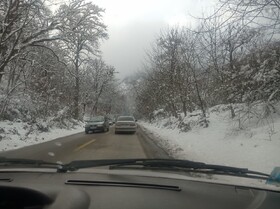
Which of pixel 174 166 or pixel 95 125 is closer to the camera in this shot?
pixel 174 166

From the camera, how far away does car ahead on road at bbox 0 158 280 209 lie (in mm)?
2572

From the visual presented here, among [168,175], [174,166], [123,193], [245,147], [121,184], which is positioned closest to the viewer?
[123,193]

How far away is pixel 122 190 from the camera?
2803mm

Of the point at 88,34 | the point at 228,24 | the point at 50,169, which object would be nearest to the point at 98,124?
the point at 88,34

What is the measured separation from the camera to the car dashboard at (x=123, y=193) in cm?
A: 256

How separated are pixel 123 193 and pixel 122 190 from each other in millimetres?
64

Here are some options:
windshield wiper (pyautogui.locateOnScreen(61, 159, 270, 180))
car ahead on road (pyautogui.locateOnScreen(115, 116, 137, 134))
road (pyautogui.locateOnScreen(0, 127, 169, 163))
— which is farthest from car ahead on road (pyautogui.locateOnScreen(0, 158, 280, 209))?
car ahead on road (pyautogui.locateOnScreen(115, 116, 137, 134))

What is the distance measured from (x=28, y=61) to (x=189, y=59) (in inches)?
443

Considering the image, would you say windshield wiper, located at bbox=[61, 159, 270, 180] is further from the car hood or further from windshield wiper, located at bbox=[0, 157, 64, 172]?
windshield wiper, located at bbox=[0, 157, 64, 172]

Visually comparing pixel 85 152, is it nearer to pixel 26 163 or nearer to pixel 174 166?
pixel 26 163

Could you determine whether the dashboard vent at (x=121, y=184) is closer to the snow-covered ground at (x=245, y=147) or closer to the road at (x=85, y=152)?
the snow-covered ground at (x=245, y=147)

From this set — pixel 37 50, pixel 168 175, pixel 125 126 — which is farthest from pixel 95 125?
pixel 168 175

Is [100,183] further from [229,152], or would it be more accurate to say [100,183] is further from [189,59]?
[189,59]

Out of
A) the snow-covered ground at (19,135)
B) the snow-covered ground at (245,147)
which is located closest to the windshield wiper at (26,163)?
the snow-covered ground at (245,147)
